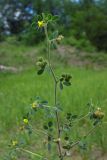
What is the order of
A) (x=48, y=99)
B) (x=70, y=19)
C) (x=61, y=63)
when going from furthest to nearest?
(x=70, y=19), (x=61, y=63), (x=48, y=99)

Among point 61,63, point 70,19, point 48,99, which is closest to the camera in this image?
point 48,99

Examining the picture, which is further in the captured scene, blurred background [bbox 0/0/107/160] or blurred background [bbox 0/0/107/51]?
blurred background [bbox 0/0/107/51]

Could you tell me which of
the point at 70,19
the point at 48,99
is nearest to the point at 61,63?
the point at 70,19

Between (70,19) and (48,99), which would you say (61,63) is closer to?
(70,19)

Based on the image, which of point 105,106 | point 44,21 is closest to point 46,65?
point 44,21

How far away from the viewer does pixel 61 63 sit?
1142 centimetres

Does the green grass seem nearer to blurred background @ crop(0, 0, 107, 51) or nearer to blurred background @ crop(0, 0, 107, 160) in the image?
blurred background @ crop(0, 0, 107, 160)

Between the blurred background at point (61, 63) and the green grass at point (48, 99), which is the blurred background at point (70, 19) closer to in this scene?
the blurred background at point (61, 63)

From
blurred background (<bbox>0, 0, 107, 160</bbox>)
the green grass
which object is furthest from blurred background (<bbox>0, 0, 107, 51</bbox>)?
the green grass

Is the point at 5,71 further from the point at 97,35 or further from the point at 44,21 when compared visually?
the point at 44,21

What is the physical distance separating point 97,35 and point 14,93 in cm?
891

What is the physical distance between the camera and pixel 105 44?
48.1ft

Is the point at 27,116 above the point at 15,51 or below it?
above

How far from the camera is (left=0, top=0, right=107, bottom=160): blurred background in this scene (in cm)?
372
